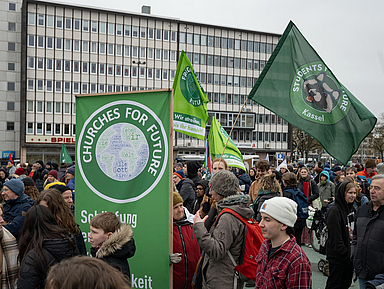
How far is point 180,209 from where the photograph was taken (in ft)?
13.5

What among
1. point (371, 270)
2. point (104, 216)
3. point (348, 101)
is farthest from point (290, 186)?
point (104, 216)

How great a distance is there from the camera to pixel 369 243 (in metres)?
4.12

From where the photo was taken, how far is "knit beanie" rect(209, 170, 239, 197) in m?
3.62

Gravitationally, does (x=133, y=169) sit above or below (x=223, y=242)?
above

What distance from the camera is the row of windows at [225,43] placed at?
58375mm

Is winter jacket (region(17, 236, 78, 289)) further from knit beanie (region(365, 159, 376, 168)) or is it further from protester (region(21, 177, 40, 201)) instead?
knit beanie (region(365, 159, 376, 168))

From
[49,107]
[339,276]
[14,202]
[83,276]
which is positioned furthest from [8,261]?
[49,107]

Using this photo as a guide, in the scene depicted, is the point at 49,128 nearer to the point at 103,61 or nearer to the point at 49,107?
the point at 49,107

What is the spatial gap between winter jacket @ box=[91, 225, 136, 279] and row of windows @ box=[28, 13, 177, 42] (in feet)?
179

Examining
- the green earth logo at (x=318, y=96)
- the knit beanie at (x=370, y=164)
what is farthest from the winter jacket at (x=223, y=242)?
the knit beanie at (x=370, y=164)

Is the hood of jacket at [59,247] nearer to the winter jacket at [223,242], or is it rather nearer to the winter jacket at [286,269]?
the winter jacket at [223,242]

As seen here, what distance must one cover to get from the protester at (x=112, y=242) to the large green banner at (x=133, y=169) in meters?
0.56

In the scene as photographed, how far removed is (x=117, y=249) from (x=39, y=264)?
579 millimetres

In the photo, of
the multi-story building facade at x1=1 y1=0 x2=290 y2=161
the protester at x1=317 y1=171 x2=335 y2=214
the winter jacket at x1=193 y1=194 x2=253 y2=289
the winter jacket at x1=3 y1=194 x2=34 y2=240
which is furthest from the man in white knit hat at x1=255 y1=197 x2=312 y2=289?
the multi-story building facade at x1=1 y1=0 x2=290 y2=161
